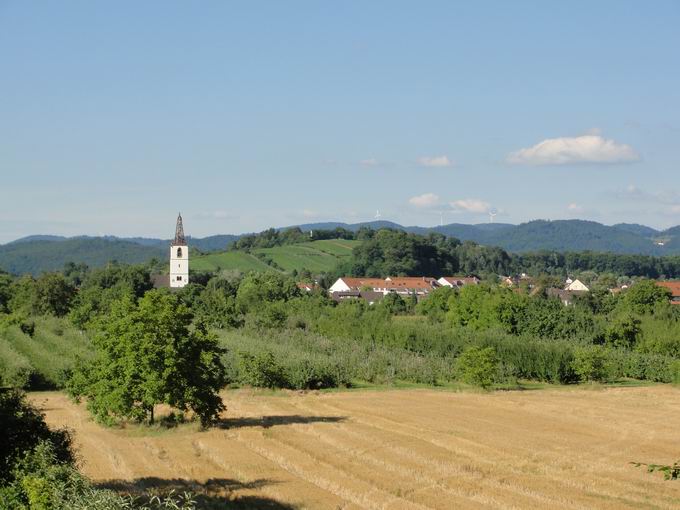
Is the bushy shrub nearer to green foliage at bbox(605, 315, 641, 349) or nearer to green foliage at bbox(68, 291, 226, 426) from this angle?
green foliage at bbox(68, 291, 226, 426)

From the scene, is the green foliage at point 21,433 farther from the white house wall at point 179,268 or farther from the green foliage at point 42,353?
the white house wall at point 179,268

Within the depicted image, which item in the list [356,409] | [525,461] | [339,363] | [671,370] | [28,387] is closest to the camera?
[525,461]

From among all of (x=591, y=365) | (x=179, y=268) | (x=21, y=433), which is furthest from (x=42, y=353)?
(x=179, y=268)

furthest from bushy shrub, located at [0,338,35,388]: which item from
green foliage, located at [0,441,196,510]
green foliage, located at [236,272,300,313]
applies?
green foliage, located at [236,272,300,313]

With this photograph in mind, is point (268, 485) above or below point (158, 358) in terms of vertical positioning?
below

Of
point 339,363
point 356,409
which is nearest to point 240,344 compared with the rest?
point 339,363

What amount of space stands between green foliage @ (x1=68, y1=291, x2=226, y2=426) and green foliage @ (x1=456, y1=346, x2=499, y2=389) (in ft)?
86.1

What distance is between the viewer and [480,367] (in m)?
66.9

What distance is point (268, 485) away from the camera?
101 feet

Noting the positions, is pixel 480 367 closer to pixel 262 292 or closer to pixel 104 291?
pixel 104 291

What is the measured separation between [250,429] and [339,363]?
2764cm

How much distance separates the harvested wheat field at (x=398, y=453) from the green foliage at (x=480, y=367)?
8.17 meters

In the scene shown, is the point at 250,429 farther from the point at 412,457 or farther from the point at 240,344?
the point at 240,344

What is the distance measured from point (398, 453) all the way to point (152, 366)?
13123 mm
